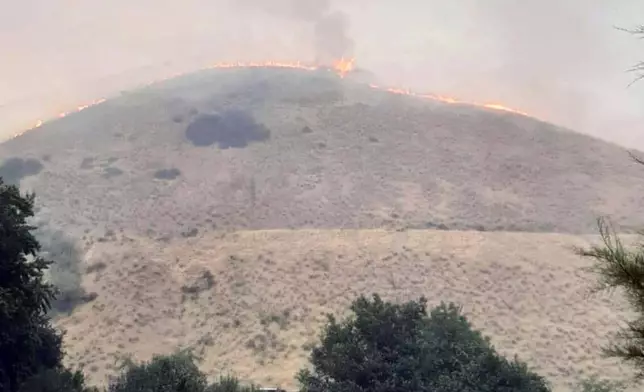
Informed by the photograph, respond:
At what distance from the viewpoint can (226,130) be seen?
71.6 meters

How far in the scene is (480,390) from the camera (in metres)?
17.5

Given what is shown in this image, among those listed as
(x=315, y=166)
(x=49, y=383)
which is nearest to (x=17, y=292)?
(x=49, y=383)

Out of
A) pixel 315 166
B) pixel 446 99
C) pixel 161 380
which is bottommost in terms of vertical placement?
pixel 161 380

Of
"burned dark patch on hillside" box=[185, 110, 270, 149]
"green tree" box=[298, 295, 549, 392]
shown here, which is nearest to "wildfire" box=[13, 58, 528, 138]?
"burned dark patch on hillside" box=[185, 110, 270, 149]

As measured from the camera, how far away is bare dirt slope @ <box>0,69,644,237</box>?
52125 mm

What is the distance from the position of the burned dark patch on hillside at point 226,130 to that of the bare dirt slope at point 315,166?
23 cm

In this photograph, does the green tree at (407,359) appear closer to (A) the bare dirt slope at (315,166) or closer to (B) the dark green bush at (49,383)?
(B) the dark green bush at (49,383)

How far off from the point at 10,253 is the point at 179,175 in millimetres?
45995

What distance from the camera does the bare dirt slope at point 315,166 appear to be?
52.1 m

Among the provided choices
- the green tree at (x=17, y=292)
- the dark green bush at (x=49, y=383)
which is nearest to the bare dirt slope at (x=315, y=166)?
the dark green bush at (x=49, y=383)

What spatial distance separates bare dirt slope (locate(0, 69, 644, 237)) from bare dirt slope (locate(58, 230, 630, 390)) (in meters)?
4.78

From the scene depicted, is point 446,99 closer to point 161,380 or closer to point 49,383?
point 161,380

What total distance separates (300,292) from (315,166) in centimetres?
2508

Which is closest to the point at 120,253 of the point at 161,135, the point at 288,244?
the point at 288,244
